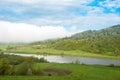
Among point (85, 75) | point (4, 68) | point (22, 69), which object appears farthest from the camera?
point (85, 75)

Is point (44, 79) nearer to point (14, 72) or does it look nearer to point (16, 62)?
point (14, 72)

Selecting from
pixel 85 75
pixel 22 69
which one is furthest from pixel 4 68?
pixel 85 75

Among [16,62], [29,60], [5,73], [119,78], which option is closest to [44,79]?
[5,73]

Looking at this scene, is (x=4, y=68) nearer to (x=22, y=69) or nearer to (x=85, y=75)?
(x=22, y=69)

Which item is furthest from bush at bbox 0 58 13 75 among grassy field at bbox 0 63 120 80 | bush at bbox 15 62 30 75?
grassy field at bbox 0 63 120 80

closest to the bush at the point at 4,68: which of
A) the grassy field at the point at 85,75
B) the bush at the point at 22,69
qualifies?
the bush at the point at 22,69

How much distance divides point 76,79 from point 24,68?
1040 inches

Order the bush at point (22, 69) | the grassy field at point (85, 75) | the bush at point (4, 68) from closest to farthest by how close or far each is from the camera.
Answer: the grassy field at point (85, 75)
the bush at point (4, 68)
the bush at point (22, 69)

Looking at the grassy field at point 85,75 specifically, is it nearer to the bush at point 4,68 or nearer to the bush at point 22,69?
the bush at point 22,69

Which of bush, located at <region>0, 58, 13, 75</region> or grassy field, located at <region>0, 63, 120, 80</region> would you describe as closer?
grassy field, located at <region>0, 63, 120, 80</region>

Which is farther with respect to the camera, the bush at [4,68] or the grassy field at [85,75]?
the bush at [4,68]

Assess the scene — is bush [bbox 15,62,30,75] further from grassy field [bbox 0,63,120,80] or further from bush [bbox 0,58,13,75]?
grassy field [bbox 0,63,120,80]

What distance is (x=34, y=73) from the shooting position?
89.3 metres

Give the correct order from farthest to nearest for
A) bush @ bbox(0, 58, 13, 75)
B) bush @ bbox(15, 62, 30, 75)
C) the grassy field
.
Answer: bush @ bbox(15, 62, 30, 75) < bush @ bbox(0, 58, 13, 75) < the grassy field
